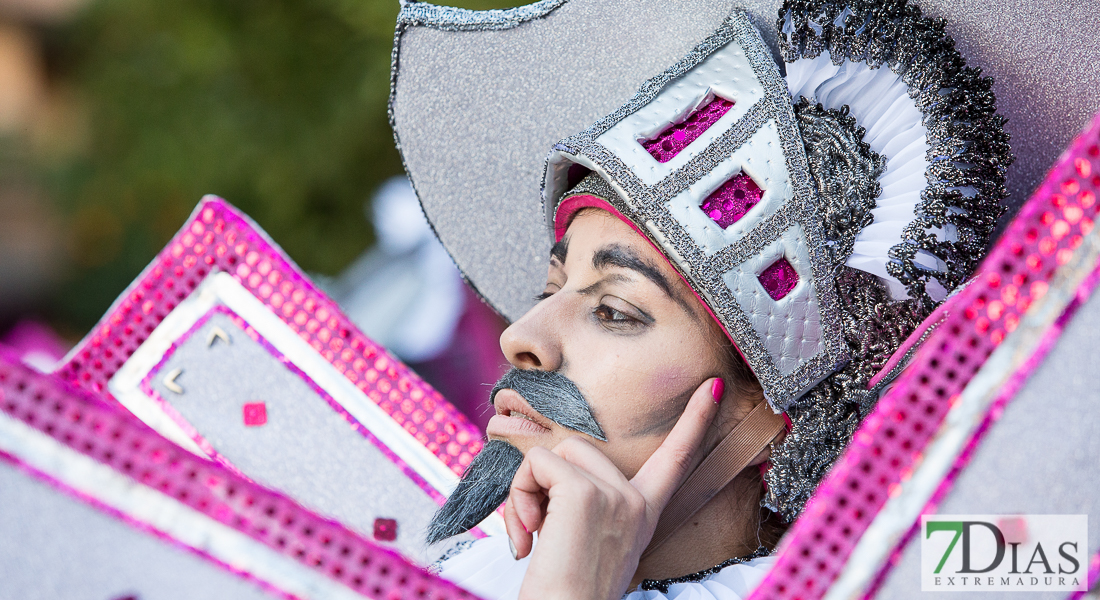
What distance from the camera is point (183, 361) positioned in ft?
6.26

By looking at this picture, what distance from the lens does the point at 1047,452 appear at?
34.3 inches

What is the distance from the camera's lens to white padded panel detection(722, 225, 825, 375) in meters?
1.48

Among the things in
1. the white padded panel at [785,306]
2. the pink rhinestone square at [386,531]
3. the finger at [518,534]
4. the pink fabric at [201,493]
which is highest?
the white padded panel at [785,306]

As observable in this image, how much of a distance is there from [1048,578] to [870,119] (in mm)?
974

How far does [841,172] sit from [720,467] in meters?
0.57

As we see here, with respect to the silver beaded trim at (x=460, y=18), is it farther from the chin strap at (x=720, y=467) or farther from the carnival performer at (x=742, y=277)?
the chin strap at (x=720, y=467)

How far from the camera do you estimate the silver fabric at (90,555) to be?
3.04 feet

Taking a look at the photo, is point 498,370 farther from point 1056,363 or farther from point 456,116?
point 1056,363

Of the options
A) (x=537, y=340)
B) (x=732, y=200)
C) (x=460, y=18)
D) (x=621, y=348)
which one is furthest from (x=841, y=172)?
(x=460, y=18)

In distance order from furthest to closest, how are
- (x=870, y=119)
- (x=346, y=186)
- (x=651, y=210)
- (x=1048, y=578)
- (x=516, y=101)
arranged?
(x=346, y=186) → (x=516, y=101) → (x=870, y=119) → (x=651, y=210) → (x=1048, y=578)

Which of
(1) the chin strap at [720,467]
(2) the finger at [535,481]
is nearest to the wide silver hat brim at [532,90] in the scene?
(1) the chin strap at [720,467]

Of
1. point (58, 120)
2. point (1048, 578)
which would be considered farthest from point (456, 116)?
point (58, 120)

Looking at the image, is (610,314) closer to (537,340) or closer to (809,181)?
(537,340)

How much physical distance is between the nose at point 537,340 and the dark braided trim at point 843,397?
1.41 ft
